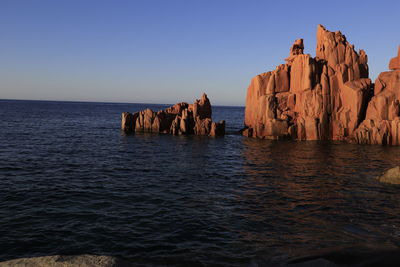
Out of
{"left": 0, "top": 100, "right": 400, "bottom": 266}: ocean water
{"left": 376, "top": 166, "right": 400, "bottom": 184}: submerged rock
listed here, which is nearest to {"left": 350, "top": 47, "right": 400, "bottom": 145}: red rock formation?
{"left": 0, "top": 100, "right": 400, "bottom": 266}: ocean water

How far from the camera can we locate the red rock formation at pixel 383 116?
51281mm

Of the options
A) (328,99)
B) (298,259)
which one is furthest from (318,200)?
(328,99)

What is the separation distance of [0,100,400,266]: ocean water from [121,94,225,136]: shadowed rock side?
26.6 meters

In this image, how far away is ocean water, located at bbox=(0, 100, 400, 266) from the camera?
49.3ft

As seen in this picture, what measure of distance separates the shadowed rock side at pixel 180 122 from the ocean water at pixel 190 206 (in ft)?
87.4

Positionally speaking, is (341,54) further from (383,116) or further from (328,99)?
(383,116)

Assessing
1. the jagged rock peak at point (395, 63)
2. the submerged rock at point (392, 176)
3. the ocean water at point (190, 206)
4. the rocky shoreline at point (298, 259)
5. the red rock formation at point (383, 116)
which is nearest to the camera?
the rocky shoreline at point (298, 259)

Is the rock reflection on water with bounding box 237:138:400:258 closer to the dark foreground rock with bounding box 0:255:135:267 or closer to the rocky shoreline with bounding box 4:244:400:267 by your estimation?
the rocky shoreline with bounding box 4:244:400:267

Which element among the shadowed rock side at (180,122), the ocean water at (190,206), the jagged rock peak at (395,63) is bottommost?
the ocean water at (190,206)

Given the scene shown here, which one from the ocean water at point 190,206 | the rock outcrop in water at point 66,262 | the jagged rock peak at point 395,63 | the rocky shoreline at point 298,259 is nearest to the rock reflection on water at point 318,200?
the ocean water at point 190,206

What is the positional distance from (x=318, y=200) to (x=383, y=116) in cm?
3927

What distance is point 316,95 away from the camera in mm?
58906

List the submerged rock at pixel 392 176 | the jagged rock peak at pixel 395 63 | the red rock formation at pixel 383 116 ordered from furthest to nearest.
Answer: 1. the jagged rock peak at pixel 395 63
2. the red rock formation at pixel 383 116
3. the submerged rock at pixel 392 176

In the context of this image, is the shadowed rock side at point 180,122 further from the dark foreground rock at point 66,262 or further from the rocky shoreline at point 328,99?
the dark foreground rock at point 66,262
